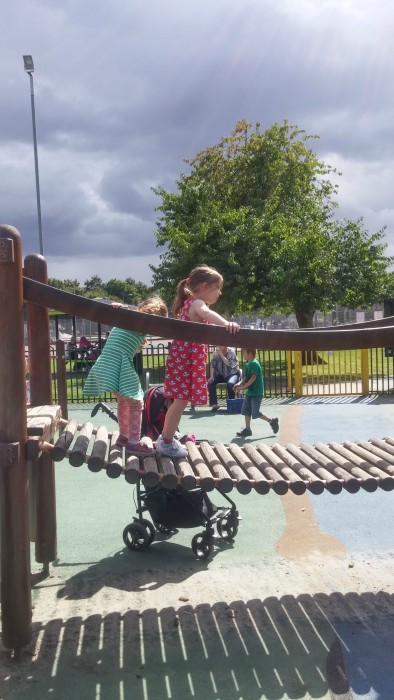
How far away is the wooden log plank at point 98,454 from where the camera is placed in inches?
126

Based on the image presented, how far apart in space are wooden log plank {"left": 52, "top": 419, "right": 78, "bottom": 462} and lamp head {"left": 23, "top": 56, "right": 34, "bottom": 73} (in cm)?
1750

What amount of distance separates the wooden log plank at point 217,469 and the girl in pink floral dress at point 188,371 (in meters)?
0.15

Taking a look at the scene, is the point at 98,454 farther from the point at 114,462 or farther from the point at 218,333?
the point at 218,333

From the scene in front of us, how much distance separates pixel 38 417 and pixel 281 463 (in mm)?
1357

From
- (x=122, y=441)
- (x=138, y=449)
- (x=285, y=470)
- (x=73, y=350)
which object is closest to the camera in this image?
(x=285, y=470)

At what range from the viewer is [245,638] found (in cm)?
323

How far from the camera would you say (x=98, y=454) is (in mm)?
3350

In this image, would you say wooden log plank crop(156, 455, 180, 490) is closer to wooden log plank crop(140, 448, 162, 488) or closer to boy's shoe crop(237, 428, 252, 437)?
wooden log plank crop(140, 448, 162, 488)

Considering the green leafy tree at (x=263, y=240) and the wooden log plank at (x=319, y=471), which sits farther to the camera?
the green leafy tree at (x=263, y=240)

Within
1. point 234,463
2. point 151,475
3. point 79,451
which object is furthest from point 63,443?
point 234,463

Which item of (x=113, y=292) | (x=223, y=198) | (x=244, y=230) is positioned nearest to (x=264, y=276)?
(x=244, y=230)

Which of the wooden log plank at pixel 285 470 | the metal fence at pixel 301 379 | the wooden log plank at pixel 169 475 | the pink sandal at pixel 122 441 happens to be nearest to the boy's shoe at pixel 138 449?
the pink sandal at pixel 122 441

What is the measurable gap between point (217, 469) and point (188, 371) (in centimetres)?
65

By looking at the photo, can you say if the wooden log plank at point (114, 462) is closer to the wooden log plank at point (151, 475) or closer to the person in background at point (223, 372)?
the wooden log plank at point (151, 475)
